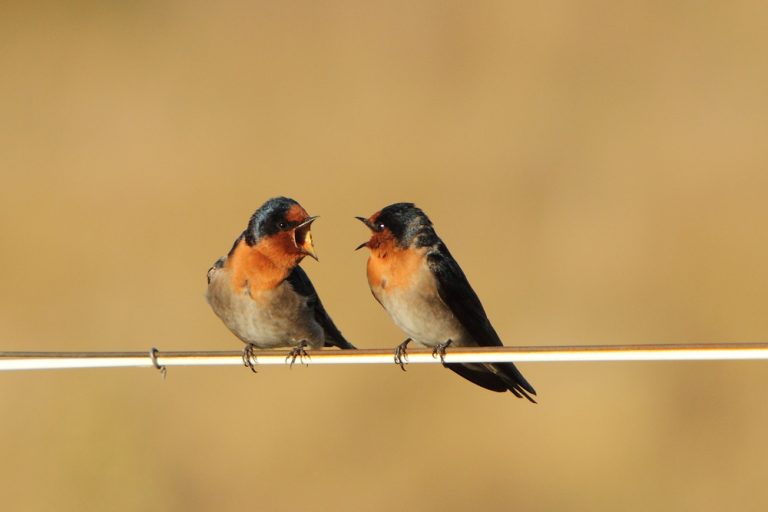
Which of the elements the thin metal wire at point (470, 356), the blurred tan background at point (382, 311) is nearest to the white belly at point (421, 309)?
the thin metal wire at point (470, 356)

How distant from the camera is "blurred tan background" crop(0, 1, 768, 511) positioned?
24.8ft

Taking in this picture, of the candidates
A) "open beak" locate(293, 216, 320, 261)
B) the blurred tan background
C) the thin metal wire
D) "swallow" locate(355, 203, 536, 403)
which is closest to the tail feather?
"swallow" locate(355, 203, 536, 403)

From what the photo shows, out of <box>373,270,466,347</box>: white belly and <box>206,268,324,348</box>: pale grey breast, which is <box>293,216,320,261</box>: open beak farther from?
<box>373,270,466,347</box>: white belly

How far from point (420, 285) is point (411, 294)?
0.13 ft

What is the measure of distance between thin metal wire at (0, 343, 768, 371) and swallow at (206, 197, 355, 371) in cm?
101

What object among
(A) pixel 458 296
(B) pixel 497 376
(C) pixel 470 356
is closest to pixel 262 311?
(A) pixel 458 296

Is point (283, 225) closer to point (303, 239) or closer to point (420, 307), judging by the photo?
point (303, 239)

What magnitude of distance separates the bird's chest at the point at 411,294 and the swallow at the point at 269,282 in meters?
0.23

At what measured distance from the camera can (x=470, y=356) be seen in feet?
7.36

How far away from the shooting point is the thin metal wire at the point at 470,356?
197cm

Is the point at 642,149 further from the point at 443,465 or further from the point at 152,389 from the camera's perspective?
the point at 152,389

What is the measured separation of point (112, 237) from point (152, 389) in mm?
954

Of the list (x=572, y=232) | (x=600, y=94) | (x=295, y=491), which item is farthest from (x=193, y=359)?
(x=600, y=94)

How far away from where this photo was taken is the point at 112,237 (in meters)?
7.98
